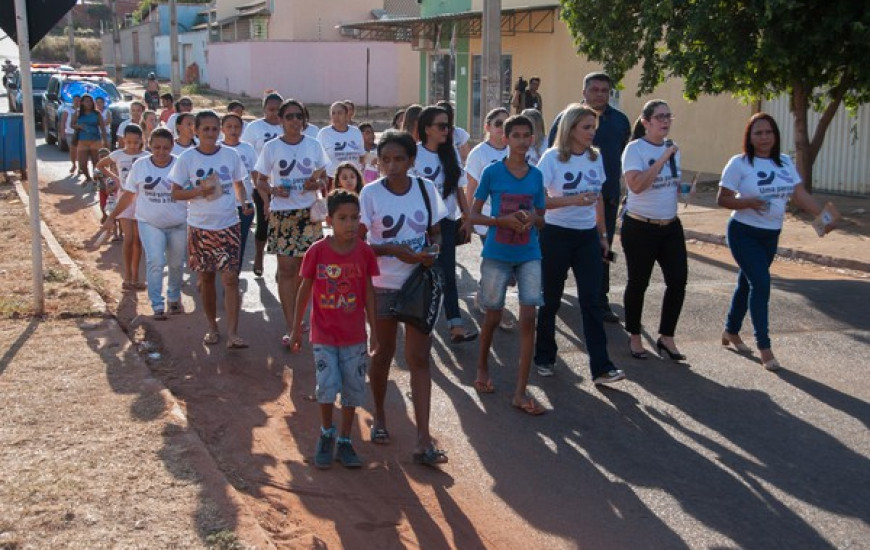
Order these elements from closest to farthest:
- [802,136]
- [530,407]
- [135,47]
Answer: [530,407], [802,136], [135,47]

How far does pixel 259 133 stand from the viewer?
10680mm

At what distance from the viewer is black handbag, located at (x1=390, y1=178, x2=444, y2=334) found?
229 inches

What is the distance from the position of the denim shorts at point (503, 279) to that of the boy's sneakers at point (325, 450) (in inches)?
60.4

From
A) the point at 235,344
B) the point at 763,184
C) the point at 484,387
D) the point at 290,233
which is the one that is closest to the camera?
the point at 484,387

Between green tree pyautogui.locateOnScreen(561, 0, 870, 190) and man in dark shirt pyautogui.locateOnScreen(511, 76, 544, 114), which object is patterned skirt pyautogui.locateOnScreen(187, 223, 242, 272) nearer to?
green tree pyautogui.locateOnScreen(561, 0, 870, 190)

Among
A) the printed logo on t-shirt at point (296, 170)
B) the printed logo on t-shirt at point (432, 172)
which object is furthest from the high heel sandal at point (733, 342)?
the printed logo on t-shirt at point (296, 170)

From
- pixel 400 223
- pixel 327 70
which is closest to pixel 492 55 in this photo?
pixel 400 223

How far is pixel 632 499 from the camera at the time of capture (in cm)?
537

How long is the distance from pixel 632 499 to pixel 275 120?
655 centimetres

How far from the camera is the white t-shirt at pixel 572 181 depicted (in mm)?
7199

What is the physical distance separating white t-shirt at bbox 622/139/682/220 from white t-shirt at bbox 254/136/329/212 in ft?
8.36

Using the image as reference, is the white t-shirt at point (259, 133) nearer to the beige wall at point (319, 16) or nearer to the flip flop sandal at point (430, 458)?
the flip flop sandal at point (430, 458)

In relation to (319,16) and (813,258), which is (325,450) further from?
(319,16)

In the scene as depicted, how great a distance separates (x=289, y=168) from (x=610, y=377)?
3.10 metres
